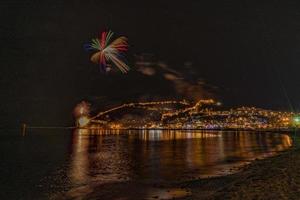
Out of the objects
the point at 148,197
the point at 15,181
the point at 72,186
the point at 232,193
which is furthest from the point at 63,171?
the point at 232,193

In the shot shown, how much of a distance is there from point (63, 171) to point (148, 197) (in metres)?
14.7

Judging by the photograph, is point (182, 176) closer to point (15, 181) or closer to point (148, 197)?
point (148, 197)

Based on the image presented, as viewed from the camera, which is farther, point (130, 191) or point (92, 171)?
point (92, 171)

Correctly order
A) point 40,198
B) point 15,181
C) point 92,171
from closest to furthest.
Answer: point 40,198 → point 15,181 → point 92,171

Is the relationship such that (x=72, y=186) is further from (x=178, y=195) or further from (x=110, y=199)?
(x=178, y=195)

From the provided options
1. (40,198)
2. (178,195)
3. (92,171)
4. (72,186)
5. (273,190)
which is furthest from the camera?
(92,171)

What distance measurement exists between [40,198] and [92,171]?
11102 millimetres

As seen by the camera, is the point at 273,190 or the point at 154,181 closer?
the point at 273,190

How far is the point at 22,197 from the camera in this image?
18406 millimetres

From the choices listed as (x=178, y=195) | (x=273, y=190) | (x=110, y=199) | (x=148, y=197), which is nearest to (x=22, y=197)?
(x=110, y=199)

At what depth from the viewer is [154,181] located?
22297mm

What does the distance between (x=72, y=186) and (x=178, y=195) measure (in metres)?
7.97

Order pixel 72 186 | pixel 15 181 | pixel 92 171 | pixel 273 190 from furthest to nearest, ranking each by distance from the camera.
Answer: pixel 92 171, pixel 15 181, pixel 72 186, pixel 273 190

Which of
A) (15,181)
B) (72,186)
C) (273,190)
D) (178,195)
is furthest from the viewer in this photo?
(15,181)
